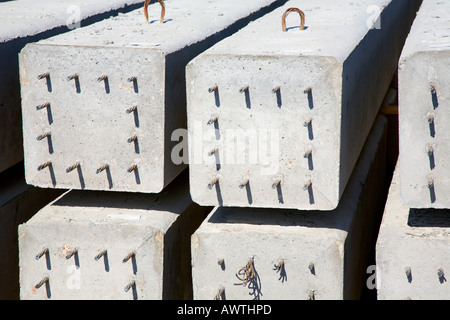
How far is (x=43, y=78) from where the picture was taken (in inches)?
147

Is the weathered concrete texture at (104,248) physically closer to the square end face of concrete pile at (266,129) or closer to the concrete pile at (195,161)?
the concrete pile at (195,161)

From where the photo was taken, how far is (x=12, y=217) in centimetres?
433

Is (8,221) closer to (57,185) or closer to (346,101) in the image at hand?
(57,185)

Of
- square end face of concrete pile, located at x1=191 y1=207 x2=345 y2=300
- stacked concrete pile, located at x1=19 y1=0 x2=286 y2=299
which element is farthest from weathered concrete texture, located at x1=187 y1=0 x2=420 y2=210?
stacked concrete pile, located at x1=19 y1=0 x2=286 y2=299

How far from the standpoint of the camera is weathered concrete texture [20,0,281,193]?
3.65m

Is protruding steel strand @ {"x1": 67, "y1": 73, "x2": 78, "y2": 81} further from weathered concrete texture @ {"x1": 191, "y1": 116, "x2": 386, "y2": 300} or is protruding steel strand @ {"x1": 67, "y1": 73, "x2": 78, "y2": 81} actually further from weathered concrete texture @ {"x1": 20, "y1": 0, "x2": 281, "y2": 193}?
weathered concrete texture @ {"x1": 191, "y1": 116, "x2": 386, "y2": 300}

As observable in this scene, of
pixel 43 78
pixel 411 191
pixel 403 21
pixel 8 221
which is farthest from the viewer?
pixel 403 21

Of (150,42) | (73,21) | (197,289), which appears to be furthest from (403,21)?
(197,289)

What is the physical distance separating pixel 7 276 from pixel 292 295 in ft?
6.05

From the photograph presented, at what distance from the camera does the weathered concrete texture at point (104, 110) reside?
3.65 m

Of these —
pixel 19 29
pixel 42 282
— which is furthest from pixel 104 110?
pixel 19 29

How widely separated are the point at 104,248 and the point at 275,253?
0.95 metres

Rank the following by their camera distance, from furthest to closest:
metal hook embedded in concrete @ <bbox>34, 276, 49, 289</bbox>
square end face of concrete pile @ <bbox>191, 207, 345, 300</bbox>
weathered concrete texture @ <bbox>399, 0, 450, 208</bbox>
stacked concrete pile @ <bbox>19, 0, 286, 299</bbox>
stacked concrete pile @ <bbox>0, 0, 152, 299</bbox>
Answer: stacked concrete pile @ <bbox>0, 0, 152, 299</bbox>
metal hook embedded in concrete @ <bbox>34, 276, 49, 289</bbox>
stacked concrete pile @ <bbox>19, 0, 286, 299</bbox>
square end face of concrete pile @ <bbox>191, 207, 345, 300</bbox>
weathered concrete texture @ <bbox>399, 0, 450, 208</bbox>

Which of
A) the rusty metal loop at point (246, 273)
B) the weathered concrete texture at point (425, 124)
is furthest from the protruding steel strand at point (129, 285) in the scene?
the weathered concrete texture at point (425, 124)
